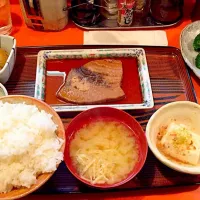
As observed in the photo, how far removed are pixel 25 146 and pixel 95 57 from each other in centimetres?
69

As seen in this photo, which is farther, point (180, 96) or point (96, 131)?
point (180, 96)

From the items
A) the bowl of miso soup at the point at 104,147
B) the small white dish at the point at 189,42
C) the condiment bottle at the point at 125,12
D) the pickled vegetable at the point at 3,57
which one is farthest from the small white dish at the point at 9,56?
the small white dish at the point at 189,42

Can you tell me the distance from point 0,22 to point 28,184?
1.03m

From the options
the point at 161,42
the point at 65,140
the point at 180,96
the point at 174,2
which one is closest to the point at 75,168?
the point at 65,140

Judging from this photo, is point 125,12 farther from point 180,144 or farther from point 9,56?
point 180,144

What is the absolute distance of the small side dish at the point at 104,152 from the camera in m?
1.22

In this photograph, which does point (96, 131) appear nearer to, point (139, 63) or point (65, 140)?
point (65, 140)

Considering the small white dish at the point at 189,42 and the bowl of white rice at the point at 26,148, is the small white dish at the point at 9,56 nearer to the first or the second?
the bowl of white rice at the point at 26,148

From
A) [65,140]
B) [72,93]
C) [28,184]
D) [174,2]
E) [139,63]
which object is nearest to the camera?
[28,184]

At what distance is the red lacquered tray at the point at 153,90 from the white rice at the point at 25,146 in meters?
0.17

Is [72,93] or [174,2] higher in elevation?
[174,2]

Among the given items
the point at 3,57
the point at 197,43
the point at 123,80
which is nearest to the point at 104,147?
the point at 123,80

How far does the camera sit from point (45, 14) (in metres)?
1.73

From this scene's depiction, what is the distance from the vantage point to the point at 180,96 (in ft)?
5.08
